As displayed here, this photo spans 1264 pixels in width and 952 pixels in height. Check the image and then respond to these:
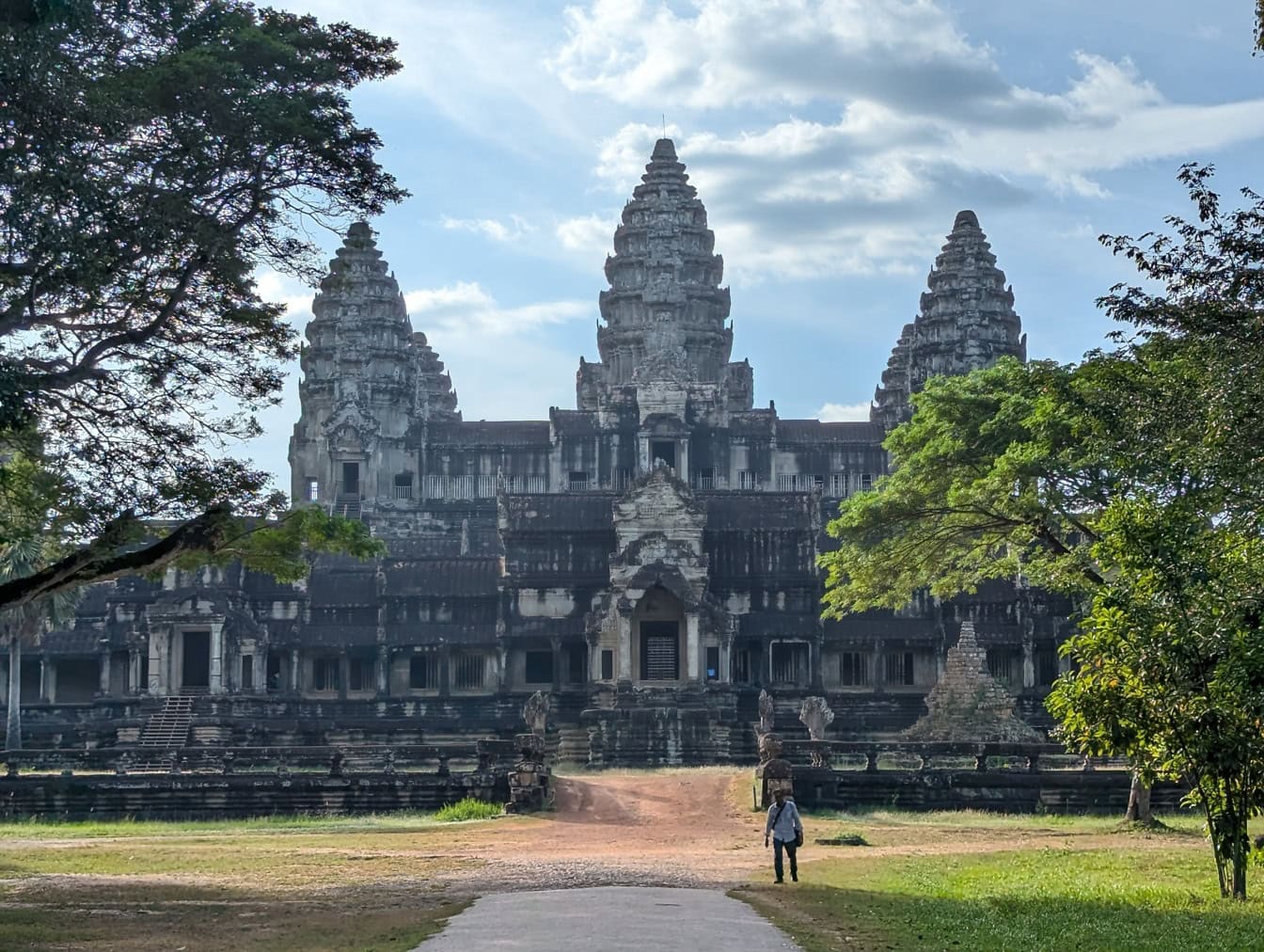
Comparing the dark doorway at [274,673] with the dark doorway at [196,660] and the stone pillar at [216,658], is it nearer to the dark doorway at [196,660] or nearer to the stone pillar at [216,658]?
the dark doorway at [196,660]

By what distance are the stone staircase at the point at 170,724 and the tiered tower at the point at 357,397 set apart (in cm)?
2528

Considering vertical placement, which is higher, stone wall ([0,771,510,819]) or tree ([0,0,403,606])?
tree ([0,0,403,606])

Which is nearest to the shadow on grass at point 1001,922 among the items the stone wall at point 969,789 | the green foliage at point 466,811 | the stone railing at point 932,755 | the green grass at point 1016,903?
the green grass at point 1016,903

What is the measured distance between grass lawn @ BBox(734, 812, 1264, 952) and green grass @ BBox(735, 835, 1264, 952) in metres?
0.02

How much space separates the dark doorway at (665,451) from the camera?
80.2 m

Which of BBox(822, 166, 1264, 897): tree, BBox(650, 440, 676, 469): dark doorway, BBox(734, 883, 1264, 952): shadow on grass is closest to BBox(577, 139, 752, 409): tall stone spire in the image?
BBox(650, 440, 676, 469): dark doorway

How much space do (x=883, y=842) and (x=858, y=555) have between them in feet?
30.2

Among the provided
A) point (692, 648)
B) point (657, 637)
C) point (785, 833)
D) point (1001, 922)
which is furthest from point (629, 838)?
point (657, 637)

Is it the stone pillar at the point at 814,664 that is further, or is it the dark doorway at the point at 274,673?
the dark doorway at the point at 274,673

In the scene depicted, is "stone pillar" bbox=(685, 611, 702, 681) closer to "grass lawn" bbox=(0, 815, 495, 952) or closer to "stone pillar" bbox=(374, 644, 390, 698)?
"stone pillar" bbox=(374, 644, 390, 698)

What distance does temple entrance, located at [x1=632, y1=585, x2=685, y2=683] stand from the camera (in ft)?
184

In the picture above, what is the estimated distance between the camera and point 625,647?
54.7 metres

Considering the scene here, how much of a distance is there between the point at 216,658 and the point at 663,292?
36952mm

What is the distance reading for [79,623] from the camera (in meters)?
61.6
